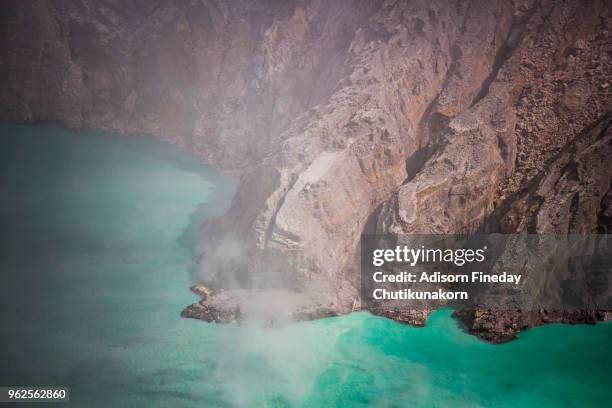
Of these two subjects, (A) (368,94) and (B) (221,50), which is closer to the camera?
(A) (368,94)

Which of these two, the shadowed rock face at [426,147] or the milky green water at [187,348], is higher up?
the shadowed rock face at [426,147]

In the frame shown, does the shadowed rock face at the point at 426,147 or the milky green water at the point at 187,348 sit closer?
the milky green water at the point at 187,348

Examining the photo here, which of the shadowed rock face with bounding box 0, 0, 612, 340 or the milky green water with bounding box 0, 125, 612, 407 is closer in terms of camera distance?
the milky green water with bounding box 0, 125, 612, 407

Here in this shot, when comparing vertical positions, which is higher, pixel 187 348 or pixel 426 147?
pixel 426 147

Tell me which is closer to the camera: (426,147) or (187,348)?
(187,348)

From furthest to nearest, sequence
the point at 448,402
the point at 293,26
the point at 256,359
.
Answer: the point at 293,26 < the point at 256,359 < the point at 448,402

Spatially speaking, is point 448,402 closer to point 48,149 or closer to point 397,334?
point 397,334

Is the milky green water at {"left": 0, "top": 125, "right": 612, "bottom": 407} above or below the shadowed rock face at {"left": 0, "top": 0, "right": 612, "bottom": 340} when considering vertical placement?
below

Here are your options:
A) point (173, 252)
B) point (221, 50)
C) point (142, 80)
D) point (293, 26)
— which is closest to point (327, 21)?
point (293, 26)
